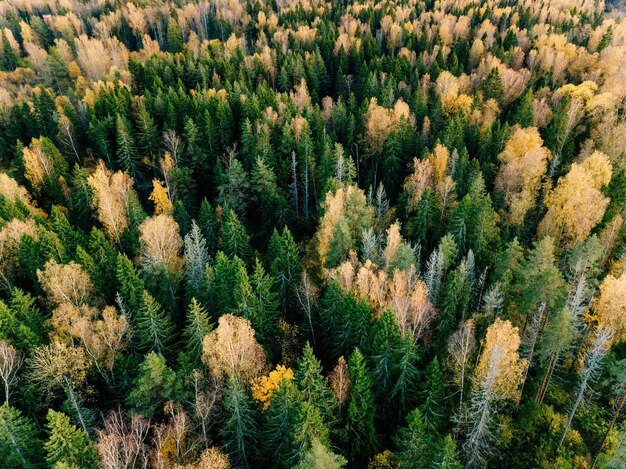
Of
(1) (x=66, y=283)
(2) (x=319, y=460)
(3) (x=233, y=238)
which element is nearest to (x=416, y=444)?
(2) (x=319, y=460)

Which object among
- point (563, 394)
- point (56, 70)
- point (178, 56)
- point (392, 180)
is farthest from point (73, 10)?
point (563, 394)

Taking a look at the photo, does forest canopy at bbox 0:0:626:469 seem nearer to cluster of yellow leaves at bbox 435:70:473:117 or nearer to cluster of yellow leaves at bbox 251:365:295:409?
cluster of yellow leaves at bbox 251:365:295:409

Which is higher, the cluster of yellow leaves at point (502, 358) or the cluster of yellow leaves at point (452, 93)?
the cluster of yellow leaves at point (452, 93)

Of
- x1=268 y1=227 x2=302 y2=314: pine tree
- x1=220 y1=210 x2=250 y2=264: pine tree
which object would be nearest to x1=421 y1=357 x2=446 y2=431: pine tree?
x1=268 y1=227 x2=302 y2=314: pine tree

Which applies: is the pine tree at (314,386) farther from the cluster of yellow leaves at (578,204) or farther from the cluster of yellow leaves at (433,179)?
the cluster of yellow leaves at (578,204)

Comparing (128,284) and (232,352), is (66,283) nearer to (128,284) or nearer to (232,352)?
(128,284)

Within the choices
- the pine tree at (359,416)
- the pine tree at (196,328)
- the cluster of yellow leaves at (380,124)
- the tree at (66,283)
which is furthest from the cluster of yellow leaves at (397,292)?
the cluster of yellow leaves at (380,124)

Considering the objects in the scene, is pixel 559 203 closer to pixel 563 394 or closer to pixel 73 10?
pixel 563 394
